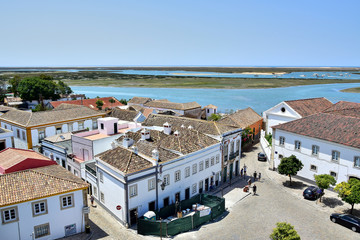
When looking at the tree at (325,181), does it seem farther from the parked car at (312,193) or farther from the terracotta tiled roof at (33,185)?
the terracotta tiled roof at (33,185)

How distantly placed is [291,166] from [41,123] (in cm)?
3777

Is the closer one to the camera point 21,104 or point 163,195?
point 163,195

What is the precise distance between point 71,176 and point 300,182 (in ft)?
92.2

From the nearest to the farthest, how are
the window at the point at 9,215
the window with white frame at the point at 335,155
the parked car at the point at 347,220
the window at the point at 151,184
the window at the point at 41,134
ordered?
1. the window at the point at 9,215
2. the parked car at the point at 347,220
3. the window at the point at 151,184
4. the window with white frame at the point at 335,155
5. the window at the point at 41,134

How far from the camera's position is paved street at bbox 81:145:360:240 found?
25.1 m

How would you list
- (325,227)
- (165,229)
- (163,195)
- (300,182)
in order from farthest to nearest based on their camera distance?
(300,182) → (163,195) → (325,227) → (165,229)

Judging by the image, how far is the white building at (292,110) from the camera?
5125 centimetres

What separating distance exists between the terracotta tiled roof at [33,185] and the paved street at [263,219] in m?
5.18

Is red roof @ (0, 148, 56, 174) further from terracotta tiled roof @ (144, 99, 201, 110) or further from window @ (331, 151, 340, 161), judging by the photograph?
terracotta tiled roof @ (144, 99, 201, 110)

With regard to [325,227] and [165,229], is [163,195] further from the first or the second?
[325,227]

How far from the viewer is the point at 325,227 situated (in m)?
26.4

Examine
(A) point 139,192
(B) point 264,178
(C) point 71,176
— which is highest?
(C) point 71,176

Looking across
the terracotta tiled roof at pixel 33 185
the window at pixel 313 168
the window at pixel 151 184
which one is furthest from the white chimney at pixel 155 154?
the window at pixel 313 168

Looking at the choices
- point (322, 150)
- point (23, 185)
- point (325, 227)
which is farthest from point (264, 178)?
point (23, 185)
